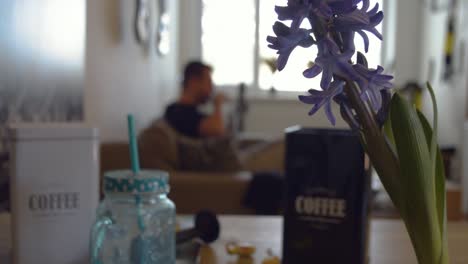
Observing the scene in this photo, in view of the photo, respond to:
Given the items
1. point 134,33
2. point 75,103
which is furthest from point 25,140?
point 134,33

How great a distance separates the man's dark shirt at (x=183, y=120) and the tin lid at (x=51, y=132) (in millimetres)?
2143

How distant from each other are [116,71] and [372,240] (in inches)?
81.4

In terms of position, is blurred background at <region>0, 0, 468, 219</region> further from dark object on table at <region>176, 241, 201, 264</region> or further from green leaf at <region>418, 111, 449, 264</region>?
dark object on table at <region>176, 241, 201, 264</region>

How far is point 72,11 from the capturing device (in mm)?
1734

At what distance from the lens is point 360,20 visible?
14.7 inches

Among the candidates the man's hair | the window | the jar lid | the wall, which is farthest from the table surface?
the window

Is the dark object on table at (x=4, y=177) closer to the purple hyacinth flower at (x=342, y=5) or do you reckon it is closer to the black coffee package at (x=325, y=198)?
the black coffee package at (x=325, y=198)

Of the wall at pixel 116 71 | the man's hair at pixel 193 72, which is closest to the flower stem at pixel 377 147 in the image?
the wall at pixel 116 71

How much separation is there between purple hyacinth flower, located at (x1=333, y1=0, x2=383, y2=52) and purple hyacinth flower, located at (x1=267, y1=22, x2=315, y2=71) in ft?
0.08

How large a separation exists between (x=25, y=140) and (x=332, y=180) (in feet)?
1.28

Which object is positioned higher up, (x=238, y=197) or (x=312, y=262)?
(x=312, y=262)

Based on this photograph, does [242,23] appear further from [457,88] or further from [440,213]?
[440,213]

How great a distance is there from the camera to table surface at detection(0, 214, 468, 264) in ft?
2.55

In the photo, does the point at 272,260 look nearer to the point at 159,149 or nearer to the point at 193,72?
the point at 159,149
